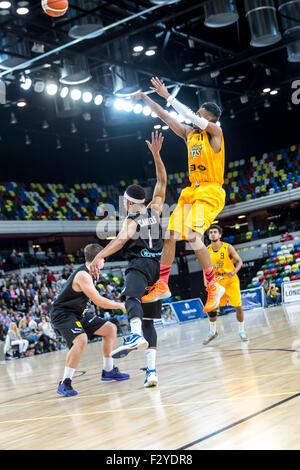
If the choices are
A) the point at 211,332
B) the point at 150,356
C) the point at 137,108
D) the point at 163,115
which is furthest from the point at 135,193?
the point at 137,108

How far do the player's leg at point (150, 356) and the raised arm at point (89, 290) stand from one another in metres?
0.43

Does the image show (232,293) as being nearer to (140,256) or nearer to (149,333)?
(149,333)

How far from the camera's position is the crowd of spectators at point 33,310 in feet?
60.7

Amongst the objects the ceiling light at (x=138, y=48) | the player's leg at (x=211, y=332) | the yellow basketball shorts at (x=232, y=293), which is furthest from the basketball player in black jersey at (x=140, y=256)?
the ceiling light at (x=138, y=48)

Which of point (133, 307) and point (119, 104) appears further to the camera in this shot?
point (119, 104)

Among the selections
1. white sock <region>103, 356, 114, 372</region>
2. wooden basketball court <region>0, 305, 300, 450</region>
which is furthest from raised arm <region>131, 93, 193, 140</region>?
white sock <region>103, 356, 114, 372</region>

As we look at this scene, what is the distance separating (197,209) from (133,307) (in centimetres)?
131

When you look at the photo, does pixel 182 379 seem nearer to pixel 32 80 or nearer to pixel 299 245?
pixel 32 80

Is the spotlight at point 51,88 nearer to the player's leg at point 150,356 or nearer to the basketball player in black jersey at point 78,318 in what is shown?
the basketball player in black jersey at point 78,318

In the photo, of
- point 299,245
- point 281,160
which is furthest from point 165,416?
point 281,160

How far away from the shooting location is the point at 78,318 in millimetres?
7438

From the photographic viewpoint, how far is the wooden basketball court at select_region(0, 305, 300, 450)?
3.77m

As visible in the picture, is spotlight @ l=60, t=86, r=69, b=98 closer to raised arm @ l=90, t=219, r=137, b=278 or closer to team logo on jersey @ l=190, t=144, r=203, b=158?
team logo on jersey @ l=190, t=144, r=203, b=158

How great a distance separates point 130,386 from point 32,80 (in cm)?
1526
